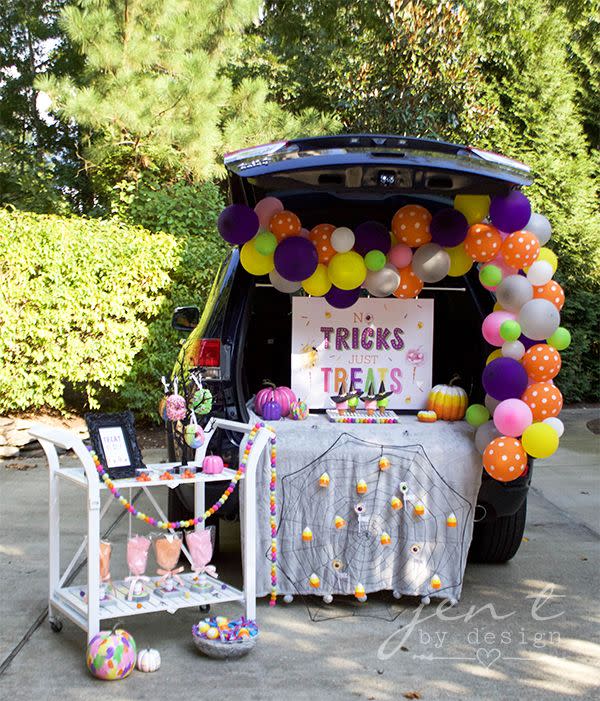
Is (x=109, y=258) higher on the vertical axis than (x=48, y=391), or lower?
higher

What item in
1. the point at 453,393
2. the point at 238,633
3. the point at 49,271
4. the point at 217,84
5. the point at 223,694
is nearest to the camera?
the point at 223,694

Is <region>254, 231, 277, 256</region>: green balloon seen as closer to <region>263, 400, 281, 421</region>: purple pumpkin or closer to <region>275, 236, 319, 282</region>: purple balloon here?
<region>275, 236, 319, 282</region>: purple balloon

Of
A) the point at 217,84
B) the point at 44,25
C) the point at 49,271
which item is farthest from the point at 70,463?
the point at 44,25

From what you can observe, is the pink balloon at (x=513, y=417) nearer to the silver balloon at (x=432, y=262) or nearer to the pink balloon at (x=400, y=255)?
the silver balloon at (x=432, y=262)

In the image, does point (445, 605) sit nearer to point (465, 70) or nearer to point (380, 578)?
point (380, 578)

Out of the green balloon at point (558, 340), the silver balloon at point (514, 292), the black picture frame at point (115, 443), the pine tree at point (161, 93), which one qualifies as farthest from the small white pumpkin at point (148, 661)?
the pine tree at point (161, 93)

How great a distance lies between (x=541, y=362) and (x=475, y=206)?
85 cm

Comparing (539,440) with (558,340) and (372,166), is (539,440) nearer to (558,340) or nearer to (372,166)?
(558,340)

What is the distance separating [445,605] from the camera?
4.41 m

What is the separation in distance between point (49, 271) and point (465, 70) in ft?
23.6

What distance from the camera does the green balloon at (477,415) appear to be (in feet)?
14.9

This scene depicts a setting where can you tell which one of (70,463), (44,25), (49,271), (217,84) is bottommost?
(70,463)

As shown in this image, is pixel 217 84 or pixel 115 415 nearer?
pixel 115 415

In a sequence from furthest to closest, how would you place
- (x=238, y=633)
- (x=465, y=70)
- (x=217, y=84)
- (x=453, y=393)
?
(x=465, y=70) → (x=217, y=84) → (x=453, y=393) → (x=238, y=633)
